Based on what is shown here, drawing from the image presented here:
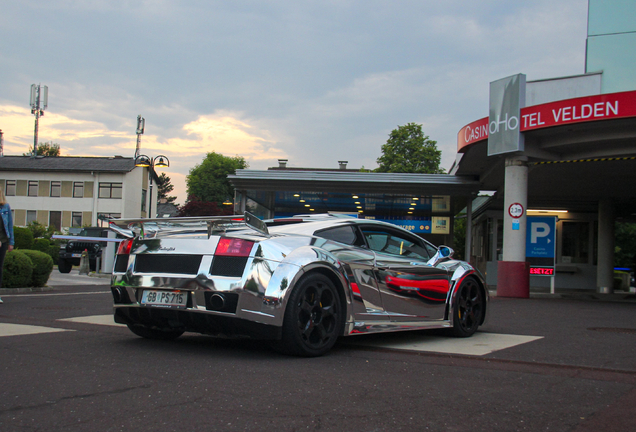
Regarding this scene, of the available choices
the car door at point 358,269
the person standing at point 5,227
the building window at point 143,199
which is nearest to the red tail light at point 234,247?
the car door at point 358,269

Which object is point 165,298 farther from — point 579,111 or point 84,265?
point 84,265

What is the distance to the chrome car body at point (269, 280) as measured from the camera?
4.47m

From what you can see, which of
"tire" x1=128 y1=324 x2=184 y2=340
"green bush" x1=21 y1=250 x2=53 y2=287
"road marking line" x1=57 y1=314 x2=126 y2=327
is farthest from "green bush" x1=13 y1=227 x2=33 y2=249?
"tire" x1=128 y1=324 x2=184 y2=340

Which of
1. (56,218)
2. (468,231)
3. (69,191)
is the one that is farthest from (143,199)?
(468,231)

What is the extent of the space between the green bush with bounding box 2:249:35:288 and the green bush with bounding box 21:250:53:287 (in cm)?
27

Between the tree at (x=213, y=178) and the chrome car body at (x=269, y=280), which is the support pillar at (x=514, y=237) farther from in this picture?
the tree at (x=213, y=178)

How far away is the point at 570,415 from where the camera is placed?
10.5 ft

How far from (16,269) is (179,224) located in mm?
7783

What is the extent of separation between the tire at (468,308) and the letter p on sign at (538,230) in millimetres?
A: 13380

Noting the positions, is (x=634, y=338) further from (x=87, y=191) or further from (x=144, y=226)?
(x=87, y=191)

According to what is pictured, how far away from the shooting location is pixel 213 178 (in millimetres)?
81500

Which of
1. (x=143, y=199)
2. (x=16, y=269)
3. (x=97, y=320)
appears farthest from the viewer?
(x=143, y=199)

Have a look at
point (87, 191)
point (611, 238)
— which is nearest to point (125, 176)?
point (87, 191)

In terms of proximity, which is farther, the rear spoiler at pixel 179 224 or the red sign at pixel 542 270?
the red sign at pixel 542 270
